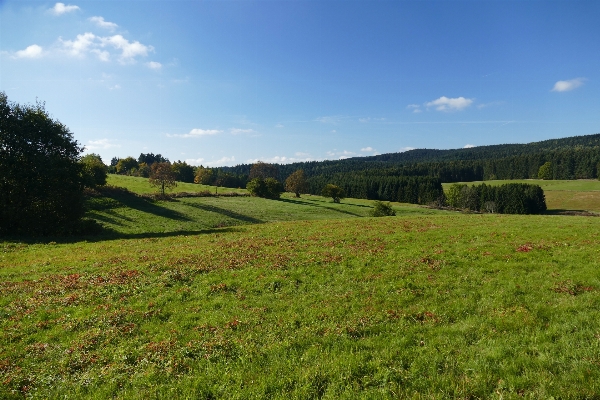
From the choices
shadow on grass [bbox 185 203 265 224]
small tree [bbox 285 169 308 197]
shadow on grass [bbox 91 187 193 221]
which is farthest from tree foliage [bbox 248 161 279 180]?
shadow on grass [bbox 91 187 193 221]

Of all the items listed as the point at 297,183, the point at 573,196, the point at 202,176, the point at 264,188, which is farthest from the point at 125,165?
the point at 573,196

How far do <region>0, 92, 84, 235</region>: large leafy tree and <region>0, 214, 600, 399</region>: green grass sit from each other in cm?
1885

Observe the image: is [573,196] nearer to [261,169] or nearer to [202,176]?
[261,169]

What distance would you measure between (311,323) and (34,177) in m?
40.8

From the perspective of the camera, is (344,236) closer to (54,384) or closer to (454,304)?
(454,304)

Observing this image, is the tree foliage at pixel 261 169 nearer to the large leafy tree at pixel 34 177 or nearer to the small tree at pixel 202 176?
the small tree at pixel 202 176

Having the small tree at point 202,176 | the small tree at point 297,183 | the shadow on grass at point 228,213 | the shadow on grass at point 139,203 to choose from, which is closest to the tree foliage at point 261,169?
the small tree at point 202,176

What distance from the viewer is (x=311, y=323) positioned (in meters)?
11.3

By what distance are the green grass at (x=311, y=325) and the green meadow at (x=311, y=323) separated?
0.05 meters

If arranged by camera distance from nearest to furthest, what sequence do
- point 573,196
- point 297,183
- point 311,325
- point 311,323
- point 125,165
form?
point 311,325
point 311,323
point 297,183
point 573,196
point 125,165

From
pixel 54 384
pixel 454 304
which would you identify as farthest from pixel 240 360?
pixel 454 304

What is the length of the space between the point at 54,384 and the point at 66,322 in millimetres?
4351

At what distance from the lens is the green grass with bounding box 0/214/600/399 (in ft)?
26.0

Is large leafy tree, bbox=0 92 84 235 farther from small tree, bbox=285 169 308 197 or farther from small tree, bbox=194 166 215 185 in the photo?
small tree, bbox=194 166 215 185
